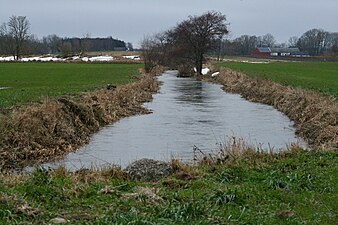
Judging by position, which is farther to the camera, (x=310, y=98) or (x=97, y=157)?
(x=310, y=98)

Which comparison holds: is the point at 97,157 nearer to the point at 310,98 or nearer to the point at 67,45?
the point at 310,98

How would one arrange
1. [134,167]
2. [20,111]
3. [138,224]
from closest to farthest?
[138,224]
[134,167]
[20,111]

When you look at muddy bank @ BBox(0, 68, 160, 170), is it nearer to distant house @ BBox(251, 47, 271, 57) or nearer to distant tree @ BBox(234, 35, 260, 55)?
distant house @ BBox(251, 47, 271, 57)

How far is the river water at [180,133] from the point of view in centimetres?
1648

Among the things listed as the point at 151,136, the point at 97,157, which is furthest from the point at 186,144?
the point at 97,157

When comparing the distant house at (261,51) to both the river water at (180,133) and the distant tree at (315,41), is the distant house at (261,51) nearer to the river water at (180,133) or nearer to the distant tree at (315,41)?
the distant tree at (315,41)

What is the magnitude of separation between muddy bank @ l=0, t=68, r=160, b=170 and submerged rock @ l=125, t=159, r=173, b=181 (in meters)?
4.54

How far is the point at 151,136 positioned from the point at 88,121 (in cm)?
327

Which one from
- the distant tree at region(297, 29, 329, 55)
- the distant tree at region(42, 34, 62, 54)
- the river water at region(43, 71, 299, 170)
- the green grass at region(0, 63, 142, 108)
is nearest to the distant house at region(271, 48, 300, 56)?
the distant tree at region(297, 29, 329, 55)

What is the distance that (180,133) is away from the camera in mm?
21188

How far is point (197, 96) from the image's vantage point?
40.5 meters

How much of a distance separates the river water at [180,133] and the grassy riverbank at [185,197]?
4.61 meters

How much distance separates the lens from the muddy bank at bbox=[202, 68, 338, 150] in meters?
18.2

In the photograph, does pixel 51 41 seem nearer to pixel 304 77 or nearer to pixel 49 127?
pixel 304 77
